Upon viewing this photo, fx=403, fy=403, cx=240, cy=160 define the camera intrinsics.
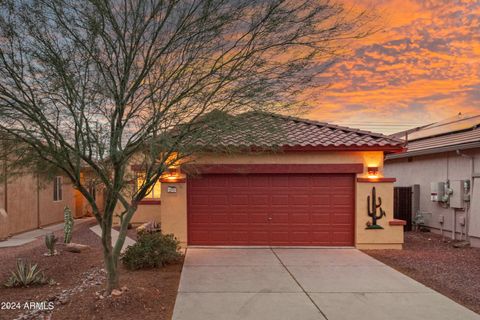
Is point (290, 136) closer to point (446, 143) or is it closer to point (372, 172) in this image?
point (372, 172)

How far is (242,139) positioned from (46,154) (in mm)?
3288

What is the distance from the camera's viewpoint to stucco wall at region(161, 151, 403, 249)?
1176 centimetres

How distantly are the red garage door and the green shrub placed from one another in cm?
243

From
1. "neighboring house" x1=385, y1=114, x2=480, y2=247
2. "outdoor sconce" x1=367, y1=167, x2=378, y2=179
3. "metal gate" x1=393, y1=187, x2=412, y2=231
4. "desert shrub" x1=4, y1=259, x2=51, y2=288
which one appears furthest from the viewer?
"metal gate" x1=393, y1=187, x2=412, y2=231

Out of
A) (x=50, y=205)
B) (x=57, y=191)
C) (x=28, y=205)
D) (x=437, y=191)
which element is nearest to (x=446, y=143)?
(x=437, y=191)

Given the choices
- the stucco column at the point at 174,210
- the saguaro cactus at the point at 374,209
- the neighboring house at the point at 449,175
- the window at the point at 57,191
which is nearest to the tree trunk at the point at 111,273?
the stucco column at the point at 174,210

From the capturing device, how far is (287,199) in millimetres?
12039

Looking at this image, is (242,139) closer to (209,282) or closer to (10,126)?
(209,282)

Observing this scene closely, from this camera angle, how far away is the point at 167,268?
30.3ft

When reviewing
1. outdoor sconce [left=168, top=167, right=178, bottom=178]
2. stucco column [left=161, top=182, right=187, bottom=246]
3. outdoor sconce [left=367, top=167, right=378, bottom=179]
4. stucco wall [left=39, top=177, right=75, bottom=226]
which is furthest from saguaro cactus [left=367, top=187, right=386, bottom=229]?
stucco wall [left=39, top=177, right=75, bottom=226]

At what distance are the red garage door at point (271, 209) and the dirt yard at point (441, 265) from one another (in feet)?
4.65

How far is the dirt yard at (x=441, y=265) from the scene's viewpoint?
25.0ft

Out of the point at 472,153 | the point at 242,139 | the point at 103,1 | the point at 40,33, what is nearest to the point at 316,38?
the point at 242,139

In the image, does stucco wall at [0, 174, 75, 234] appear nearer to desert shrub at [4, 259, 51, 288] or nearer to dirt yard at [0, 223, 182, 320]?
dirt yard at [0, 223, 182, 320]
